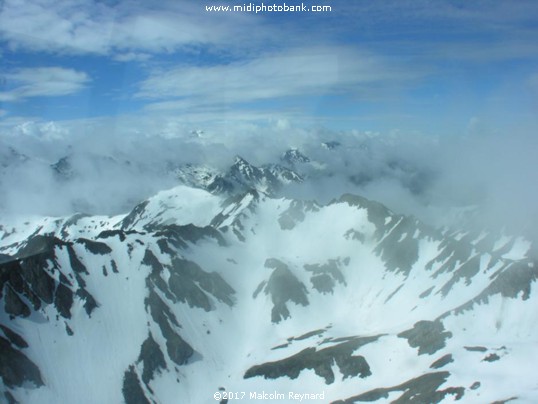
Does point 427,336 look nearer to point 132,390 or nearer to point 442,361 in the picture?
point 442,361

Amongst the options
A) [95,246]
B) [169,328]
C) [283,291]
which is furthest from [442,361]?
[95,246]

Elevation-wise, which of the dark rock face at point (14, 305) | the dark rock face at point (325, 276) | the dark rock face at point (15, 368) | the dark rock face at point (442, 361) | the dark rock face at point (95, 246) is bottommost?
the dark rock face at point (442, 361)

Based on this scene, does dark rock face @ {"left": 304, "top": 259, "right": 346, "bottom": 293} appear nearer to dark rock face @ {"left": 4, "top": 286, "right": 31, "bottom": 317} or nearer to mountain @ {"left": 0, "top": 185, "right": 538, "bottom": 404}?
mountain @ {"left": 0, "top": 185, "right": 538, "bottom": 404}

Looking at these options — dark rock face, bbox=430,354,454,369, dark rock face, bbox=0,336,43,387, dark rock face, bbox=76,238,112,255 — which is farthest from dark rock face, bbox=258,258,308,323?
dark rock face, bbox=0,336,43,387

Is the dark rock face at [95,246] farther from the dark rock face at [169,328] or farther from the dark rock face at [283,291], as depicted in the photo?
the dark rock face at [283,291]

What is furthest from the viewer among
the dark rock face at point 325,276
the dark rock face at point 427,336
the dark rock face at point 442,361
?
the dark rock face at point 325,276

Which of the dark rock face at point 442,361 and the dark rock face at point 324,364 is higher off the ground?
the dark rock face at point 442,361

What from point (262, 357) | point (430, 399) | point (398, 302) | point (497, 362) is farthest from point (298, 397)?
point (398, 302)

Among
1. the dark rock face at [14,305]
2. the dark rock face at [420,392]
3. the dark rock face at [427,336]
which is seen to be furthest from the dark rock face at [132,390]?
the dark rock face at [427,336]
